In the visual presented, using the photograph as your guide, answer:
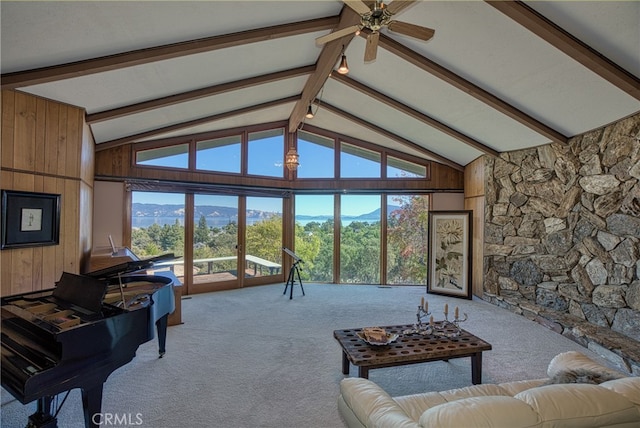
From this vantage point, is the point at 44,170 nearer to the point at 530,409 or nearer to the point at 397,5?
the point at 397,5

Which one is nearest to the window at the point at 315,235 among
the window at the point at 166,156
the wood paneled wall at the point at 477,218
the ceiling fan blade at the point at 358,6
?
the window at the point at 166,156

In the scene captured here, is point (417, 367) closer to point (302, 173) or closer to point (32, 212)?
point (32, 212)

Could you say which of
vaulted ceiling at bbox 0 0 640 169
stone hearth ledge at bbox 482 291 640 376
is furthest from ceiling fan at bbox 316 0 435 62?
stone hearth ledge at bbox 482 291 640 376

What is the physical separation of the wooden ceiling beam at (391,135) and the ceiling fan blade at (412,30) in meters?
3.65

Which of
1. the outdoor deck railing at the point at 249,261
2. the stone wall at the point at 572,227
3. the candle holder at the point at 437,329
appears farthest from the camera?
the outdoor deck railing at the point at 249,261

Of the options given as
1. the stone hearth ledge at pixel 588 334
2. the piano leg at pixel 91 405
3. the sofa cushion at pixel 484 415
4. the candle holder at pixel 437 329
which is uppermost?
the sofa cushion at pixel 484 415

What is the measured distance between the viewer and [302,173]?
7.38 metres

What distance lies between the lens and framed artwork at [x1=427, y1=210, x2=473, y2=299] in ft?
20.5

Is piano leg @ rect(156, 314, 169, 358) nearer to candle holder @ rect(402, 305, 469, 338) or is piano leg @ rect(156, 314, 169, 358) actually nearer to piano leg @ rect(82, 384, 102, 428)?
piano leg @ rect(82, 384, 102, 428)

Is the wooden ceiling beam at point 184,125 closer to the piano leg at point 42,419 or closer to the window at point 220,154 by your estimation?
the window at point 220,154

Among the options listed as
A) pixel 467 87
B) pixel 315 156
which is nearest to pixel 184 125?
pixel 315 156

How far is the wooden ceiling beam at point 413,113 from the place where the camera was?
4950 millimetres

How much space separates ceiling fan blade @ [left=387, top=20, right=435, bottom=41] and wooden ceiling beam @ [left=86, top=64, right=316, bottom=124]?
2285mm

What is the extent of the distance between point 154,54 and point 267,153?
4083mm
